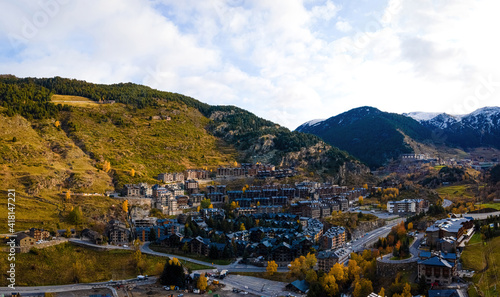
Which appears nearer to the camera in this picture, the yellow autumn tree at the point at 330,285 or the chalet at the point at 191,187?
the yellow autumn tree at the point at 330,285

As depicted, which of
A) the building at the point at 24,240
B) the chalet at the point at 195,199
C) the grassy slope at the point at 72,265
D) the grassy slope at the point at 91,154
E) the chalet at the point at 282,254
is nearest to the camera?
the grassy slope at the point at 72,265

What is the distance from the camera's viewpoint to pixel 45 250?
176ft

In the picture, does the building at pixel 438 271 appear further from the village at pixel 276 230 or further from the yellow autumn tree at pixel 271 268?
the yellow autumn tree at pixel 271 268

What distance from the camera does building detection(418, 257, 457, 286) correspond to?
36750mm

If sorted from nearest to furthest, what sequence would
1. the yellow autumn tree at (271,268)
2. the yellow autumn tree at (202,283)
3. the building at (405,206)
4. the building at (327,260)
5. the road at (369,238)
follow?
the yellow autumn tree at (202,283), the building at (327,260), the yellow autumn tree at (271,268), the road at (369,238), the building at (405,206)

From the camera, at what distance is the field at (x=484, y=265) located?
3362 centimetres

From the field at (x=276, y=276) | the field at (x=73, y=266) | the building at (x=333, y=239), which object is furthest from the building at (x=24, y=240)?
the building at (x=333, y=239)

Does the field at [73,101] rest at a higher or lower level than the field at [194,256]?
higher

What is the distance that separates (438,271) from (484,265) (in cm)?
580

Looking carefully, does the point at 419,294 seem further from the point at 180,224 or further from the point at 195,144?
the point at 195,144

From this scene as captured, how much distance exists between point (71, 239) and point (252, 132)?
94106 mm

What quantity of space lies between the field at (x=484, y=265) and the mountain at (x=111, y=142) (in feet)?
187

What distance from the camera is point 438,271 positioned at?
37281 millimetres

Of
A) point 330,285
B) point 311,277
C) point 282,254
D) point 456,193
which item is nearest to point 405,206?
point 456,193
